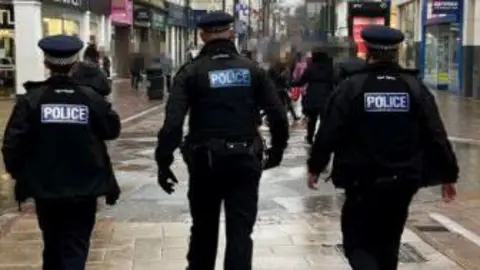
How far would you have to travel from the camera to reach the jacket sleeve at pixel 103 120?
5156 millimetres

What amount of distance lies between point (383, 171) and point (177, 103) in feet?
4.45

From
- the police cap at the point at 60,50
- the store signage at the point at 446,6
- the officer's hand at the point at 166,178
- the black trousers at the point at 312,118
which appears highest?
the store signage at the point at 446,6

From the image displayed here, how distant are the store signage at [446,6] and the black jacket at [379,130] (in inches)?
958

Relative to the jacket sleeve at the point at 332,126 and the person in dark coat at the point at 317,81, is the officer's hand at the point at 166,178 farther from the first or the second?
the person in dark coat at the point at 317,81

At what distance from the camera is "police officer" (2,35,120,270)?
505cm

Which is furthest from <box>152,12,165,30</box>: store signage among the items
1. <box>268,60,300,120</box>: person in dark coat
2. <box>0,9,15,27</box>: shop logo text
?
<box>268,60,300,120</box>: person in dark coat

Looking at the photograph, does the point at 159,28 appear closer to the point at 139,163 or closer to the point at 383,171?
the point at 139,163

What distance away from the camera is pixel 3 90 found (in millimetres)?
26922

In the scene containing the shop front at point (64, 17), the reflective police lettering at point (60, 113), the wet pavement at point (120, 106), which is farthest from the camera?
the shop front at point (64, 17)

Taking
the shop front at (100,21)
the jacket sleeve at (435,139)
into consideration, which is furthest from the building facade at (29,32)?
the jacket sleeve at (435,139)

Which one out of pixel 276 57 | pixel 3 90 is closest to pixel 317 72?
pixel 276 57

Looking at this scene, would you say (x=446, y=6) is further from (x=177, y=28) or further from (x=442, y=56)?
(x=177, y=28)

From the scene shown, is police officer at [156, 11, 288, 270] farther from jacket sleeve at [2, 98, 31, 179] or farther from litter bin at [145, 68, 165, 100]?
litter bin at [145, 68, 165, 100]

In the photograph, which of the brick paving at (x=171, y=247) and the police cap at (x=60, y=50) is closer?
the police cap at (x=60, y=50)
